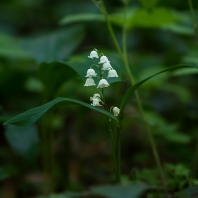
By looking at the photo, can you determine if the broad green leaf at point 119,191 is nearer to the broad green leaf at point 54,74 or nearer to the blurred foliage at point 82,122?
the blurred foliage at point 82,122

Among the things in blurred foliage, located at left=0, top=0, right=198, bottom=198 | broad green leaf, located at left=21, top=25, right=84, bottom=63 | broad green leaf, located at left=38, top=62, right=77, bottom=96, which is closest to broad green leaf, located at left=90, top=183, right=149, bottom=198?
blurred foliage, located at left=0, top=0, right=198, bottom=198

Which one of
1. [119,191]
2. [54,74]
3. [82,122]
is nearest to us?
[119,191]

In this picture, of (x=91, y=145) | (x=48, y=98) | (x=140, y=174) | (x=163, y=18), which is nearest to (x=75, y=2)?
(x=91, y=145)

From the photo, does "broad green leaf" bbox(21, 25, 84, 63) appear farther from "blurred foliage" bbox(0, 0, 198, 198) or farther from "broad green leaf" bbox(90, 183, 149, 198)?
"broad green leaf" bbox(90, 183, 149, 198)

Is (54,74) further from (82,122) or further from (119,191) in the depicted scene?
(82,122)

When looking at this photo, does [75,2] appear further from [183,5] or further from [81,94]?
[81,94]

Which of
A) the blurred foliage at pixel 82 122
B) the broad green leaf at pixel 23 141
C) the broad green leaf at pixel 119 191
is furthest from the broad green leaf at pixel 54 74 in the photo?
the broad green leaf at pixel 119 191

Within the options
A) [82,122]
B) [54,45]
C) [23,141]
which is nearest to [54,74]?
[23,141]

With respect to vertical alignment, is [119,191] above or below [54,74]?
below
